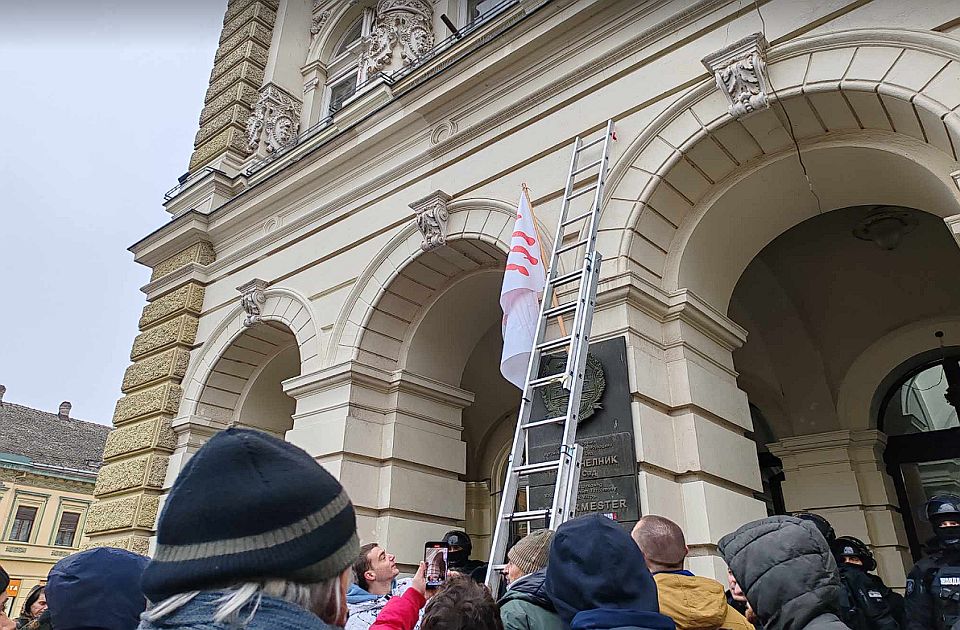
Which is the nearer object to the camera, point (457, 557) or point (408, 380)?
point (457, 557)

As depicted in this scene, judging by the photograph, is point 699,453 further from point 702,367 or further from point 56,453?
point 56,453

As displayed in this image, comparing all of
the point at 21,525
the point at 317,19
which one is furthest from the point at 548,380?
the point at 21,525

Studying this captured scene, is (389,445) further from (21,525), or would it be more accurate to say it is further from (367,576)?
(21,525)

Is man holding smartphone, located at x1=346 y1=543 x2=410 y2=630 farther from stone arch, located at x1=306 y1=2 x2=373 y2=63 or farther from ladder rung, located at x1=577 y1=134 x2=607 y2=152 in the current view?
stone arch, located at x1=306 y1=2 x2=373 y2=63

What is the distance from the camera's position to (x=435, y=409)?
8664 millimetres

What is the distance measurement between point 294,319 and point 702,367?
217 inches

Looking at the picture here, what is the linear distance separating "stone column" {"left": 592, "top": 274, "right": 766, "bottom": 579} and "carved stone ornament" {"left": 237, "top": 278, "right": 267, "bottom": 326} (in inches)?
222

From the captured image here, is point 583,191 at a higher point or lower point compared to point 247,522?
higher

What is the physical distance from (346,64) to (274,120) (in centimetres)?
189

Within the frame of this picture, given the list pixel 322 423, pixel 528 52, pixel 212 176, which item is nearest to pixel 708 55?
pixel 528 52

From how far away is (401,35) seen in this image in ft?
37.9

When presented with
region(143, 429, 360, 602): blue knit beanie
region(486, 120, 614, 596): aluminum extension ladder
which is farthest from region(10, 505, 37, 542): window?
region(143, 429, 360, 602): blue knit beanie

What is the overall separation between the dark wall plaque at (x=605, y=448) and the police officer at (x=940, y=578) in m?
2.13

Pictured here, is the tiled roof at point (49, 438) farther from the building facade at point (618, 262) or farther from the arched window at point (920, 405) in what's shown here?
the arched window at point (920, 405)
